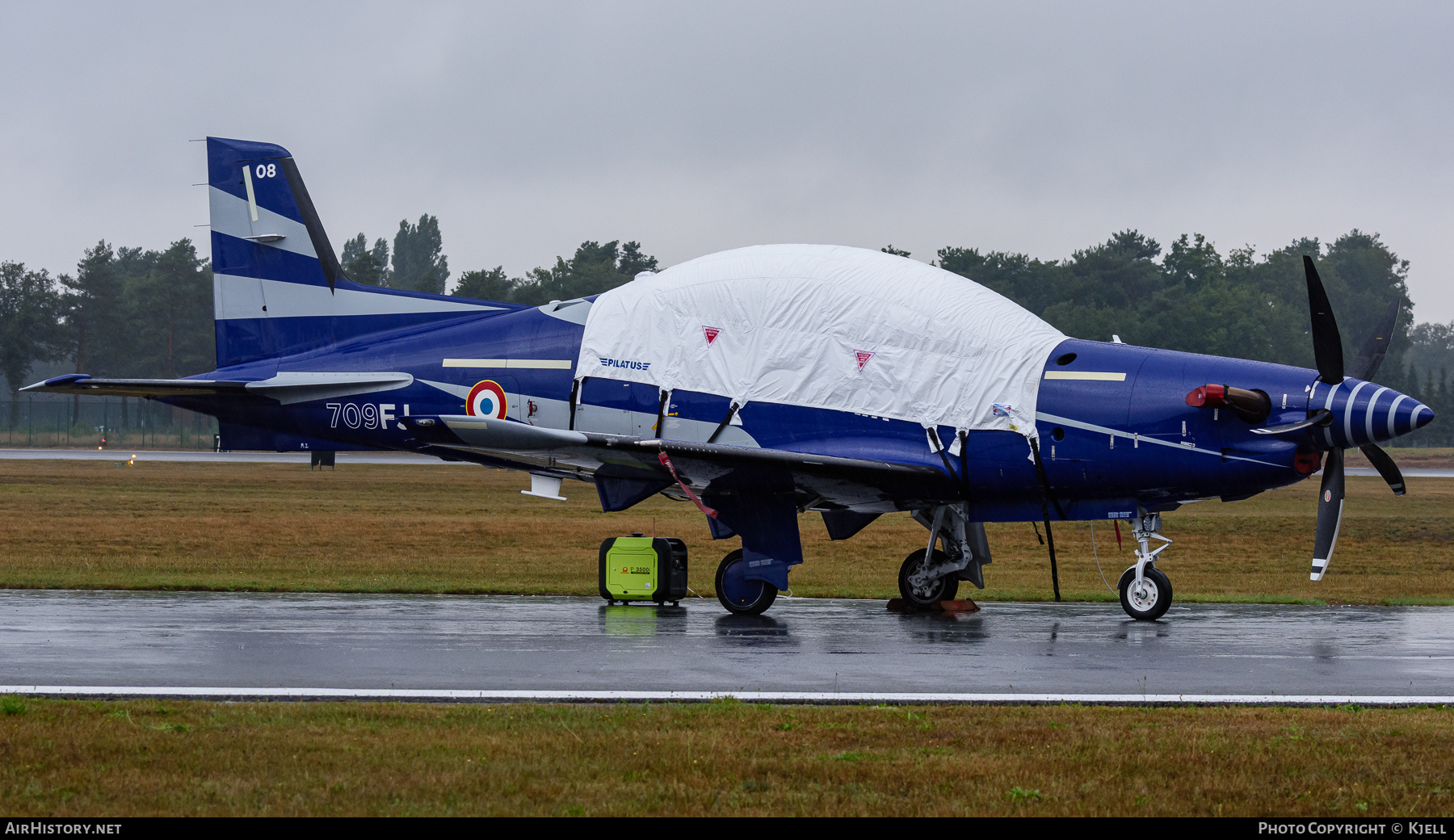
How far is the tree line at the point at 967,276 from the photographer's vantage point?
91.4 m

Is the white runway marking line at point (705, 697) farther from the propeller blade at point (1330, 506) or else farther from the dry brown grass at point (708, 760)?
the propeller blade at point (1330, 506)

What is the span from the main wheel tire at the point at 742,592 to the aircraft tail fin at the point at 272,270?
20.3 ft

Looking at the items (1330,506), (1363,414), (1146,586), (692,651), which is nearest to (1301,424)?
(1363,414)

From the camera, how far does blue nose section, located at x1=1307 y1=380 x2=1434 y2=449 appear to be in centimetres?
1589

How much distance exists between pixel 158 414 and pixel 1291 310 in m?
89.4

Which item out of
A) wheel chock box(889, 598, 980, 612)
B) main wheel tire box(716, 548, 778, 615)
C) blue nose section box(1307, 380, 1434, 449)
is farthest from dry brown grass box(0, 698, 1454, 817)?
wheel chock box(889, 598, 980, 612)

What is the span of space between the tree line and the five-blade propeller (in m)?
68.3

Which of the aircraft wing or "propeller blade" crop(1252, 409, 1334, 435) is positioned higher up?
"propeller blade" crop(1252, 409, 1334, 435)

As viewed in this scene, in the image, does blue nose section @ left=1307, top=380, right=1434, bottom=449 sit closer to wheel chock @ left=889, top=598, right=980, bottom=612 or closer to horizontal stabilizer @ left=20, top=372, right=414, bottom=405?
wheel chock @ left=889, top=598, right=980, bottom=612

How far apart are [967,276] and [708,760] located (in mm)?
93485

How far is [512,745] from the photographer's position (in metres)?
8.44

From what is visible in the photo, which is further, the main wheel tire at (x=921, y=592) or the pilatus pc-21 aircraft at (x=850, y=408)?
the main wheel tire at (x=921, y=592)

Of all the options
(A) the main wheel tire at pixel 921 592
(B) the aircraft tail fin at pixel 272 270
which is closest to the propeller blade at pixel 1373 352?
(A) the main wheel tire at pixel 921 592
